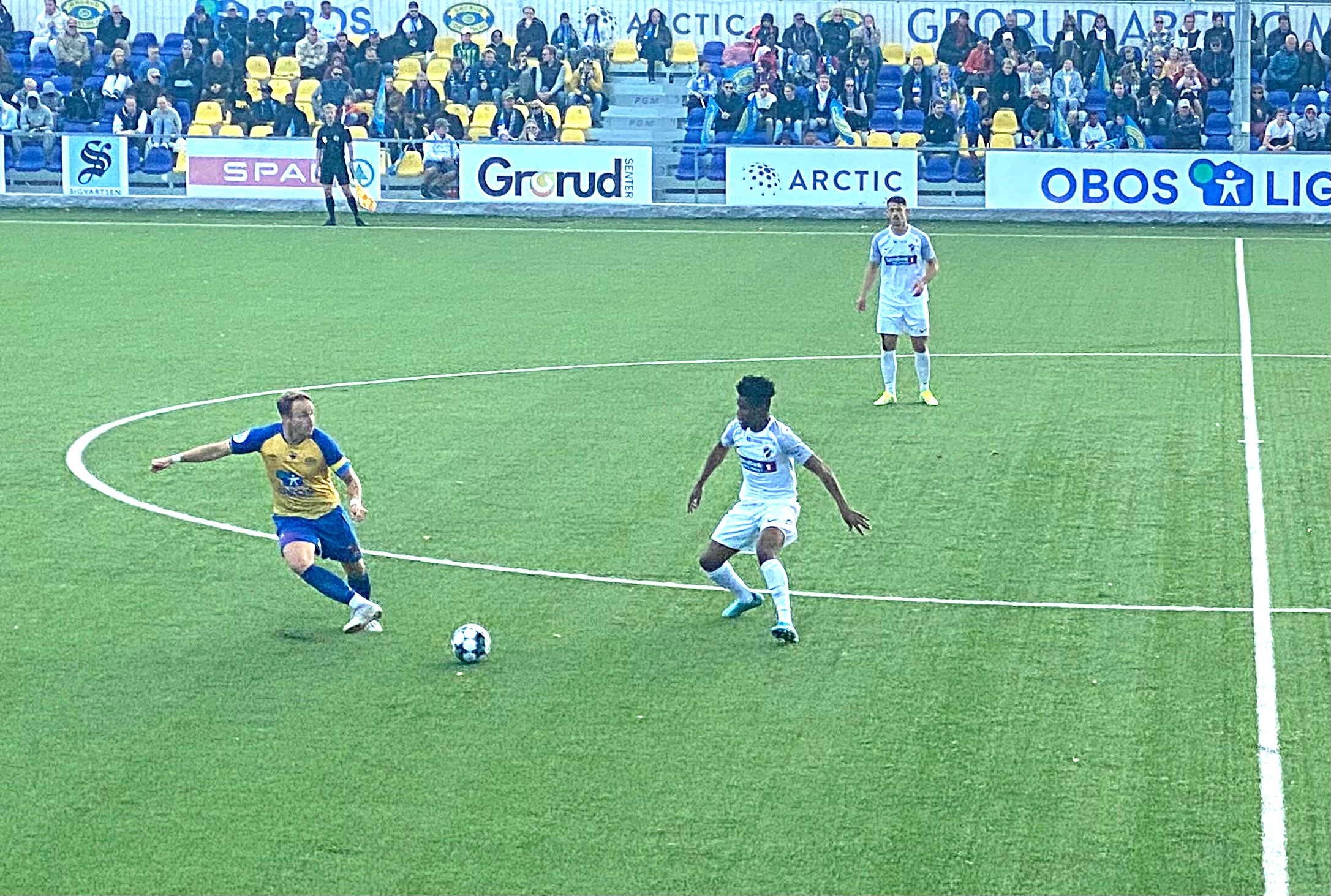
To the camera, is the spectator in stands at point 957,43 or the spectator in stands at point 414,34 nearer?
the spectator in stands at point 957,43

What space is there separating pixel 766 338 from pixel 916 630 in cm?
1185

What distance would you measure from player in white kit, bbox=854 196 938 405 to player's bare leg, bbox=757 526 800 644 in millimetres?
7612

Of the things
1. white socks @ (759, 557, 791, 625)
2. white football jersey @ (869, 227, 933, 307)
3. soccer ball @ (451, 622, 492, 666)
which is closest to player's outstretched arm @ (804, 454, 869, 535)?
white socks @ (759, 557, 791, 625)

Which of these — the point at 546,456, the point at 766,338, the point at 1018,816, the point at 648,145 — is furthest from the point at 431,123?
the point at 1018,816

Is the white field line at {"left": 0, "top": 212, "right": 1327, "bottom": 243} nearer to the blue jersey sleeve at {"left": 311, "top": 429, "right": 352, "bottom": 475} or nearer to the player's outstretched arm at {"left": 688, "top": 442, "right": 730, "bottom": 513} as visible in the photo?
the player's outstretched arm at {"left": 688, "top": 442, "right": 730, "bottom": 513}

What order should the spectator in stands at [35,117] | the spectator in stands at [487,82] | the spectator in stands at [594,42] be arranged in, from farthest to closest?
1. the spectator in stands at [594,42]
2. the spectator in stands at [487,82]
3. the spectator in stands at [35,117]


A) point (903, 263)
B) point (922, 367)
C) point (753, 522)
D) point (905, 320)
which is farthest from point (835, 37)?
point (753, 522)

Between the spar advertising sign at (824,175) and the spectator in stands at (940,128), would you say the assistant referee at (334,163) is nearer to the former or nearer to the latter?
→ the spar advertising sign at (824,175)

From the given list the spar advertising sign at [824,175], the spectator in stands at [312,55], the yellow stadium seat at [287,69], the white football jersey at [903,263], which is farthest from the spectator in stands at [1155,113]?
the white football jersey at [903,263]

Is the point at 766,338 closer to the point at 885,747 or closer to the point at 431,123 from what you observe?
the point at 885,747

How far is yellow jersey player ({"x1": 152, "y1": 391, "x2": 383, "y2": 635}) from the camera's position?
10.9m

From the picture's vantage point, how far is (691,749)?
8.99 metres

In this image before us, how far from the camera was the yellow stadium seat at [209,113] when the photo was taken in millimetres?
41375

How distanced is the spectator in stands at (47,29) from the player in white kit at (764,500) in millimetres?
35923
